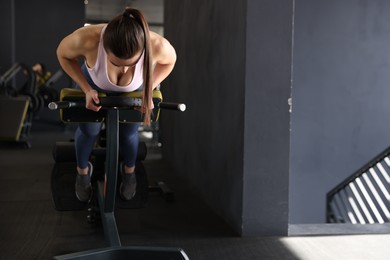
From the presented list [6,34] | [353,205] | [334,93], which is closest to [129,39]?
[353,205]

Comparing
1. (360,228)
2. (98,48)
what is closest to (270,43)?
(98,48)

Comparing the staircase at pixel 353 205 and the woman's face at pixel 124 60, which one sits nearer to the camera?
the woman's face at pixel 124 60

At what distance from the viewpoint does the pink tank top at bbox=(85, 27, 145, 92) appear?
202 centimetres

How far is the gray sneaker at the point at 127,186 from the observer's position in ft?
8.10

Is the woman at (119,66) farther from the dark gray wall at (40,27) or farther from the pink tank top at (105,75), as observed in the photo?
the dark gray wall at (40,27)

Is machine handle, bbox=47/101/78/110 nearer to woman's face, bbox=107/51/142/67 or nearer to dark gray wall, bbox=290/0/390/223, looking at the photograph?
woman's face, bbox=107/51/142/67

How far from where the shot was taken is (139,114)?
2090 millimetres

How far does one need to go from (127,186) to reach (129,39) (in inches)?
37.1

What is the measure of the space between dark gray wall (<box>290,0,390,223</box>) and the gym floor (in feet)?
10.9

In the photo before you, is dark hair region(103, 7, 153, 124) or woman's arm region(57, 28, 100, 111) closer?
dark hair region(103, 7, 153, 124)

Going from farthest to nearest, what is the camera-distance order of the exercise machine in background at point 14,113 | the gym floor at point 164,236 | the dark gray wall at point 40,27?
the dark gray wall at point 40,27, the exercise machine in background at point 14,113, the gym floor at point 164,236

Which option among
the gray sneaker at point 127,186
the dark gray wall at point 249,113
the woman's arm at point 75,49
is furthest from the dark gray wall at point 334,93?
the woman's arm at point 75,49

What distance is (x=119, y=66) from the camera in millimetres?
1918

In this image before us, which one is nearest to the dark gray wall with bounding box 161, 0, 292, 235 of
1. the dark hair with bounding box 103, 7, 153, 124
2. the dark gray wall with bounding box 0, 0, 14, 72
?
the dark hair with bounding box 103, 7, 153, 124
